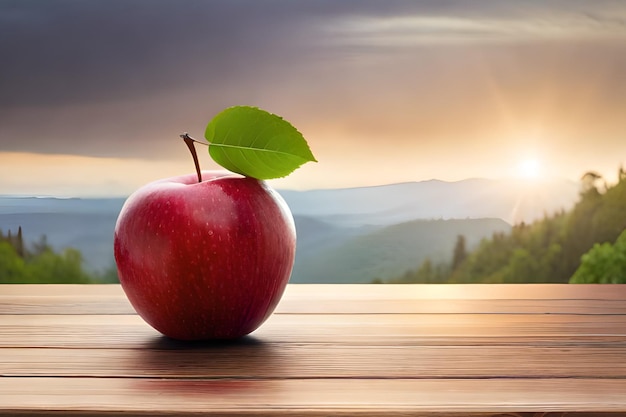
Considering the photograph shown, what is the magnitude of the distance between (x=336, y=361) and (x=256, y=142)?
0.23 m

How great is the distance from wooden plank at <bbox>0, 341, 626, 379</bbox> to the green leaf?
0.18 metres

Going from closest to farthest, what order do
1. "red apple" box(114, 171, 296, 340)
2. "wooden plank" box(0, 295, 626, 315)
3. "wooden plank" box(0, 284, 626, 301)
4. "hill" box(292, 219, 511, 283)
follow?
1. "red apple" box(114, 171, 296, 340)
2. "wooden plank" box(0, 295, 626, 315)
3. "wooden plank" box(0, 284, 626, 301)
4. "hill" box(292, 219, 511, 283)

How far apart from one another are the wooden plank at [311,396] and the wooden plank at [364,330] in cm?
14

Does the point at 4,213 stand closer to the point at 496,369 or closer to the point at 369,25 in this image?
the point at 369,25

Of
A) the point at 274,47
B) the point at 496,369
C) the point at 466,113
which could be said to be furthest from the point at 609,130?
the point at 496,369

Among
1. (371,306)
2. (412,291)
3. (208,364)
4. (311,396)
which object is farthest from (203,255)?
(412,291)

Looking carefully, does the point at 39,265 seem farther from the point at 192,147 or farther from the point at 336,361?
the point at 336,361

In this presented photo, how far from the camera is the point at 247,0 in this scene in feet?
6.69

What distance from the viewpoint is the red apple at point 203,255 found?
2.20ft

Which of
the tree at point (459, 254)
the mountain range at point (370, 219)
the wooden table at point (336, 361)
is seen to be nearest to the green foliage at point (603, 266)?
the mountain range at point (370, 219)

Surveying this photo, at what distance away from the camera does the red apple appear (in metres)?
0.67

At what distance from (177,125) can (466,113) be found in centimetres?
85

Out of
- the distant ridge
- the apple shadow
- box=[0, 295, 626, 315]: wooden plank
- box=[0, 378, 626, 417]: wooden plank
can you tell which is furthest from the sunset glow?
box=[0, 378, 626, 417]: wooden plank

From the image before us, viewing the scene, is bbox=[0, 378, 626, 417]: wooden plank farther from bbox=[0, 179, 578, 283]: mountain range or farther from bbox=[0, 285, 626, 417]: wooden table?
bbox=[0, 179, 578, 283]: mountain range
